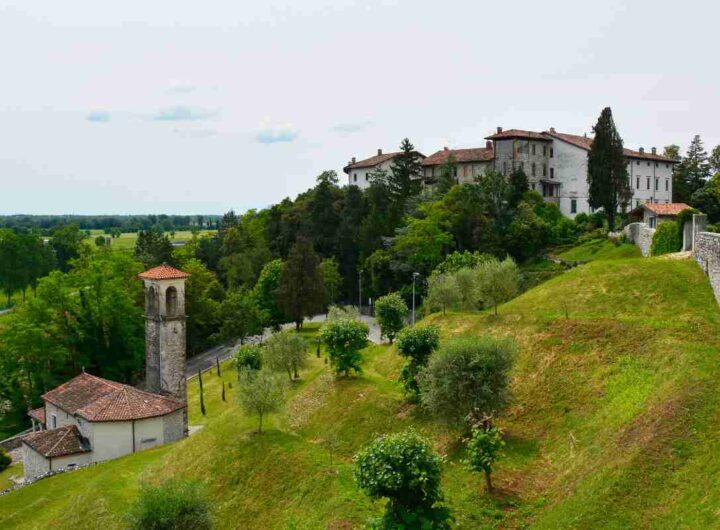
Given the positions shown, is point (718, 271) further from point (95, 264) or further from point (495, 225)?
point (95, 264)

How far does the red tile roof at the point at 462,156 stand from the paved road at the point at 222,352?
24.2 metres

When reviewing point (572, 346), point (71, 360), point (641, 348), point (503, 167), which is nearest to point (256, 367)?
point (71, 360)

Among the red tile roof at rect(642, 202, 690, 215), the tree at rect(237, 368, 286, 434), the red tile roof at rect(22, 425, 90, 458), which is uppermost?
the red tile roof at rect(642, 202, 690, 215)

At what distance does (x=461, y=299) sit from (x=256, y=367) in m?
15.9

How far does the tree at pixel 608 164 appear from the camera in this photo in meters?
66.8

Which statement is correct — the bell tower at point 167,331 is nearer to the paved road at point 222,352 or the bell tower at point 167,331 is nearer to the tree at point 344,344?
the tree at point 344,344

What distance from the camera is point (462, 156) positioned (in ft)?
294

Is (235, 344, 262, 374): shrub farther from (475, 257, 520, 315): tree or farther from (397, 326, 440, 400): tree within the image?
(397, 326, 440, 400): tree

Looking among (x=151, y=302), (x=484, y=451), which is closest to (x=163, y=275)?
(x=151, y=302)

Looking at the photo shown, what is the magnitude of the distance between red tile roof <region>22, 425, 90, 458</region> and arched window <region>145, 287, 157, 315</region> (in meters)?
9.91

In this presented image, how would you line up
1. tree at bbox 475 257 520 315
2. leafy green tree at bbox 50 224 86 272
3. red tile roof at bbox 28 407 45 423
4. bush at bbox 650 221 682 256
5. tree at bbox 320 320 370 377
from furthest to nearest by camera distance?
leafy green tree at bbox 50 224 86 272, red tile roof at bbox 28 407 45 423, bush at bbox 650 221 682 256, tree at bbox 475 257 520 315, tree at bbox 320 320 370 377

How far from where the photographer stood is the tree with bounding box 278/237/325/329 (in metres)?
72.8

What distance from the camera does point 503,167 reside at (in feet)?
274

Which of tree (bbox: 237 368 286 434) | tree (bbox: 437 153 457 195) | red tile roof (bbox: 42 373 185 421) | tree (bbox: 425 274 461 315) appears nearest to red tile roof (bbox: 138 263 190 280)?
red tile roof (bbox: 42 373 185 421)
